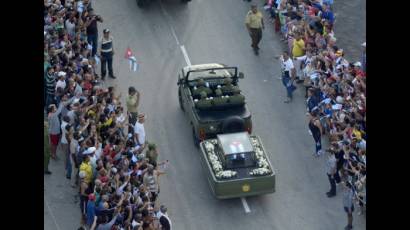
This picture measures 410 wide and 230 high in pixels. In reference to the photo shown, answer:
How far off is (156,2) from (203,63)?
4.38 metres

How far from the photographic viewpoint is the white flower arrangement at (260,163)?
2586 cm

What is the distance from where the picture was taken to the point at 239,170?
26.0 meters

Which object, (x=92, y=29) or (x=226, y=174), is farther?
(x=92, y=29)

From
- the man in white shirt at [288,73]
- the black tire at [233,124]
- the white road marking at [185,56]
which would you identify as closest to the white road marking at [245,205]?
the black tire at [233,124]

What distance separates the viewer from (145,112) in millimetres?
30641

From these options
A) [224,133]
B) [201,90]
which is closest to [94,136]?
[224,133]

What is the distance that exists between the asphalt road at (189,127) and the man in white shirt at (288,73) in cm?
53

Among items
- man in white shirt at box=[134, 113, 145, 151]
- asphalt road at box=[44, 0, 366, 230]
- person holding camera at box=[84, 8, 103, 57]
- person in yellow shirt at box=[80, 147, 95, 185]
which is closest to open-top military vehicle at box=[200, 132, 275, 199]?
asphalt road at box=[44, 0, 366, 230]

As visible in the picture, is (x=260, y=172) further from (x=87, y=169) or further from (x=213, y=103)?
(x=87, y=169)

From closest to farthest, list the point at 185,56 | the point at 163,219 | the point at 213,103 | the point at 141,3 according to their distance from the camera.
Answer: the point at 163,219 → the point at 213,103 → the point at 185,56 → the point at 141,3

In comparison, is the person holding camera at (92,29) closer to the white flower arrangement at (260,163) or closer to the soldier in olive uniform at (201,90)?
the soldier in olive uniform at (201,90)

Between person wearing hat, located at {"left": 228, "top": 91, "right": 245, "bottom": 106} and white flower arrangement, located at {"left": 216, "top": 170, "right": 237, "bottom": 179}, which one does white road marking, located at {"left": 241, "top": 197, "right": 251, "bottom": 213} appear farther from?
person wearing hat, located at {"left": 228, "top": 91, "right": 245, "bottom": 106}

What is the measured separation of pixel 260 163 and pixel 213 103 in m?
2.62
